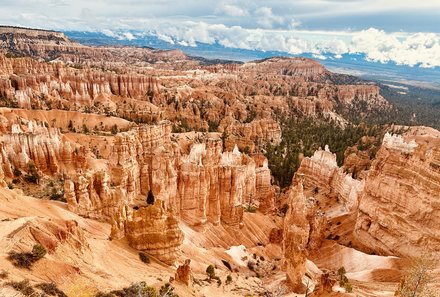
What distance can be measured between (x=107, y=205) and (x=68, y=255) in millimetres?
11726

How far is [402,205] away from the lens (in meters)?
33.0

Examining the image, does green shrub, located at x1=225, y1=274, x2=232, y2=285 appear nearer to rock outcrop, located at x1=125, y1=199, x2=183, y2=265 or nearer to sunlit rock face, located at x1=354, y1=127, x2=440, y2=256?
rock outcrop, located at x1=125, y1=199, x2=183, y2=265

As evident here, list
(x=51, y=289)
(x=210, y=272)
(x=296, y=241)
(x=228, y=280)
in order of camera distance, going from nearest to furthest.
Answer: (x=51, y=289) → (x=210, y=272) → (x=228, y=280) → (x=296, y=241)

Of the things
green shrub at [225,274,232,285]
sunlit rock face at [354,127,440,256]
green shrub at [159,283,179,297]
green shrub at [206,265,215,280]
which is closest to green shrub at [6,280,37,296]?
green shrub at [159,283,179,297]

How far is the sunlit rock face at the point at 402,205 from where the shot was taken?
30.7 metres

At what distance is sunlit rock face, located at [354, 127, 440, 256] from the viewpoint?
1207 inches

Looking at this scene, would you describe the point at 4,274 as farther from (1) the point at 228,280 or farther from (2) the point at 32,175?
(2) the point at 32,175

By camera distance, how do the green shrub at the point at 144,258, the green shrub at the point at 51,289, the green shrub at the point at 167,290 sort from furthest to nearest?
the green shrub at the point at 144,258 < the green shrub at the point at 167,290 < the green shrub at the point at 51,289

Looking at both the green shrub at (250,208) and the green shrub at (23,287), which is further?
the green shrub at (250,208)

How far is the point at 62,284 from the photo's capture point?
46.0ft

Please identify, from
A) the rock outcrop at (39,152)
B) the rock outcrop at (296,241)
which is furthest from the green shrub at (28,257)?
the rock outcrop at (39,152)

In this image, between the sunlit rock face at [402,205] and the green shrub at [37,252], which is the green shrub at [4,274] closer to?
the green shrub at [37,252]

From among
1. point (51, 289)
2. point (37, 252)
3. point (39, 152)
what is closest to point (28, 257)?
point (37, 252)

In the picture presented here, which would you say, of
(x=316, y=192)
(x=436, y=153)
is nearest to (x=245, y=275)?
(x=436, y=153)
